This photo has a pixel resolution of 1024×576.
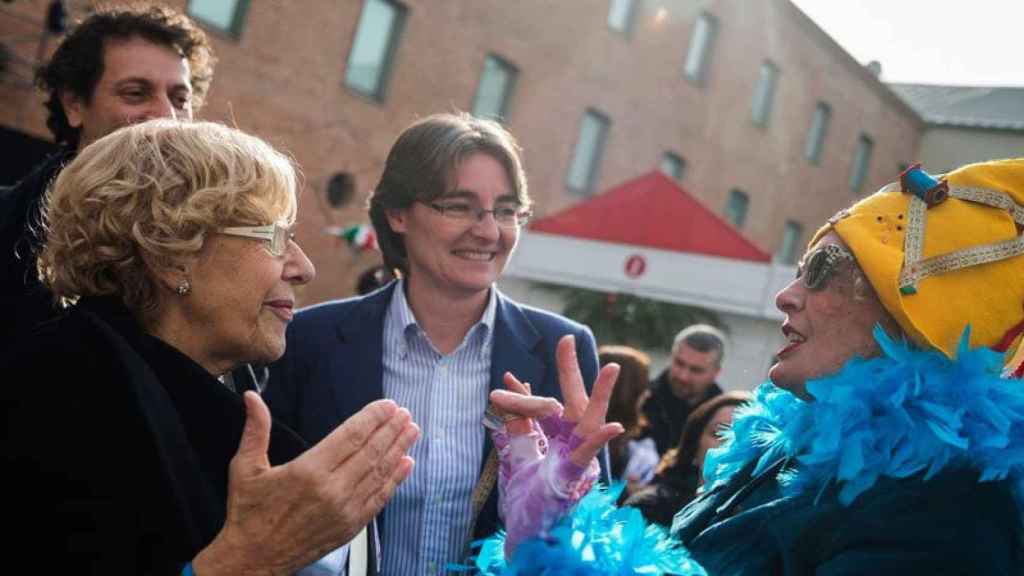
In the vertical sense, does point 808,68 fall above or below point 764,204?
above

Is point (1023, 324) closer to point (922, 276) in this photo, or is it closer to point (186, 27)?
point (922, 276)

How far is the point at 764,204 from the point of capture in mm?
22250

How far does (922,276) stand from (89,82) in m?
2.65

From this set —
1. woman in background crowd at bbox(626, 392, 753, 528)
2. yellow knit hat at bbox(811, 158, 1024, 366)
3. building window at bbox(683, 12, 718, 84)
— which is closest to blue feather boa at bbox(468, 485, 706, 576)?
yellow knit hat at bbox(811, 158, 1024, 366)

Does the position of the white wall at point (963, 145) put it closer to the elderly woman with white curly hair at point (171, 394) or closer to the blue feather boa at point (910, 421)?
the blue feather boa at point (910, 421)

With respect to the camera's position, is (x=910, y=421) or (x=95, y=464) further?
(x=910, y=421)

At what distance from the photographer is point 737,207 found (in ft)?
71.3

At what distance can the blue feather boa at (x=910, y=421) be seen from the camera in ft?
6.16

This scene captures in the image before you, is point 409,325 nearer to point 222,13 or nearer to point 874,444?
point 874,444

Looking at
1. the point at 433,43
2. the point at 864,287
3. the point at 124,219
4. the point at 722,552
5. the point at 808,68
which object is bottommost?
the point at 722,552

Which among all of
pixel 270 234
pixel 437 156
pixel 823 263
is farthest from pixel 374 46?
pixel 823 263

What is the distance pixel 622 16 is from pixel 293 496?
1715cm

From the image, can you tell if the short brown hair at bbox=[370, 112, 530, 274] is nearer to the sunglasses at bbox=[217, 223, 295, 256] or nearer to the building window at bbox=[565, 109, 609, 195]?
the sunglasses at bbox=[217, 223, 295, 256]

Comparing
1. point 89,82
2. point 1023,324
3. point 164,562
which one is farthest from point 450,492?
point 89,82
